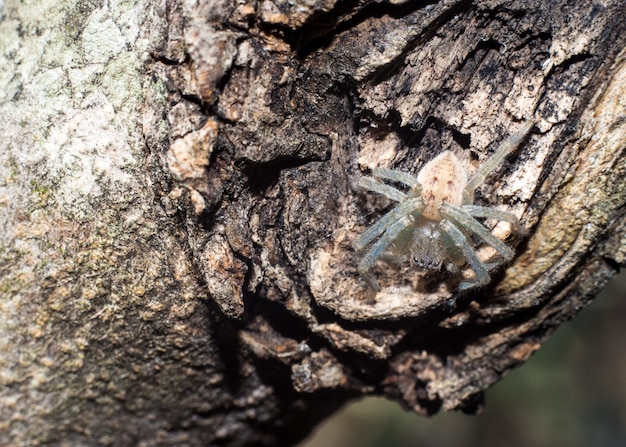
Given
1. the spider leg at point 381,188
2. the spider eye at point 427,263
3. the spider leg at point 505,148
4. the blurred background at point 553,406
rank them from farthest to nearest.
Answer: the blurred background at point 553,406 → the spider eye at point 427,263 → the spider leg at point 381,188 → the spider leg at point 505,148

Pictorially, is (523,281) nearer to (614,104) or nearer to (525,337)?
(525,337)

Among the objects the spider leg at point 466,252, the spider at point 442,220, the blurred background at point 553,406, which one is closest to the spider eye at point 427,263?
the spider at point 442,220

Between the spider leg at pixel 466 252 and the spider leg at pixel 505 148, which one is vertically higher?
the spider leg at pixel 505 148

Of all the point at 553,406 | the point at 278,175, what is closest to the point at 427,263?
the point at 278,175

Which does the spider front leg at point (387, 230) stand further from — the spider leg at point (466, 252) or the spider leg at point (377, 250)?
the spider leg at point (466, 252)

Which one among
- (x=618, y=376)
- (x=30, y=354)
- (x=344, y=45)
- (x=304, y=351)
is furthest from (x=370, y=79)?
(x=618, y=376)

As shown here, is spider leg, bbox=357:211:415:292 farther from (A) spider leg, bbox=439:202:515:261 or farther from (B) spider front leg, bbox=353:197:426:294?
(A) spider leg, bbox=439:202:515:261

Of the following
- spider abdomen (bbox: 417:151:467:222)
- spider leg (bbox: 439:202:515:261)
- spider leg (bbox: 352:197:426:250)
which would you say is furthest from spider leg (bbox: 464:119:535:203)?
spider leg (bbox: 352:197:426:250)

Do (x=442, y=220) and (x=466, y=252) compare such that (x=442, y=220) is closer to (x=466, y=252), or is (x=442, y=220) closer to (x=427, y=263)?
(x=466, y=252)
